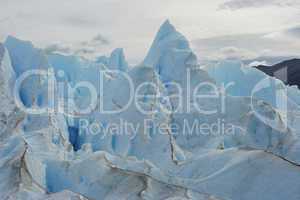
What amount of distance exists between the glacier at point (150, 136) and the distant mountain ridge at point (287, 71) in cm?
1994

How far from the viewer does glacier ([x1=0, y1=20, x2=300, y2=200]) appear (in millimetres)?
7648

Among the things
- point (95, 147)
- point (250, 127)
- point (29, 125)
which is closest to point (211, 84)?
point (250, 127)

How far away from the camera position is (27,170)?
8242mm

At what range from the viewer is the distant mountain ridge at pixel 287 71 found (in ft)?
130

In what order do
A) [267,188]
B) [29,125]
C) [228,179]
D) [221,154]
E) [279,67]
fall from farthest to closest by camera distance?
[279,67] → [29,125] → [221,154] → [228,179] → [267,188]

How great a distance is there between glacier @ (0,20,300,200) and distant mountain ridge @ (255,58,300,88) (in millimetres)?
19935

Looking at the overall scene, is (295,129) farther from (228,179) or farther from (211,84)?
(228,179)

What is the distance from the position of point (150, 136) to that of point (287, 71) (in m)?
32.8

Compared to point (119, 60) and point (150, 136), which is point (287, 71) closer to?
point (119, 60)

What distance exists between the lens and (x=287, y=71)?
1678 inches

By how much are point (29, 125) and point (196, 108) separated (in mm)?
5658

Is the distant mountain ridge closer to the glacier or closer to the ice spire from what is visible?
the glacier

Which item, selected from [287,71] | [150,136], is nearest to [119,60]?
[150,136]

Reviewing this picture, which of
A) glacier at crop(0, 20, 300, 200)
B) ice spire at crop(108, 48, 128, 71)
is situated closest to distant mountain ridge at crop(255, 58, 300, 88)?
glacier at crop(0, 20, 300, 200)
